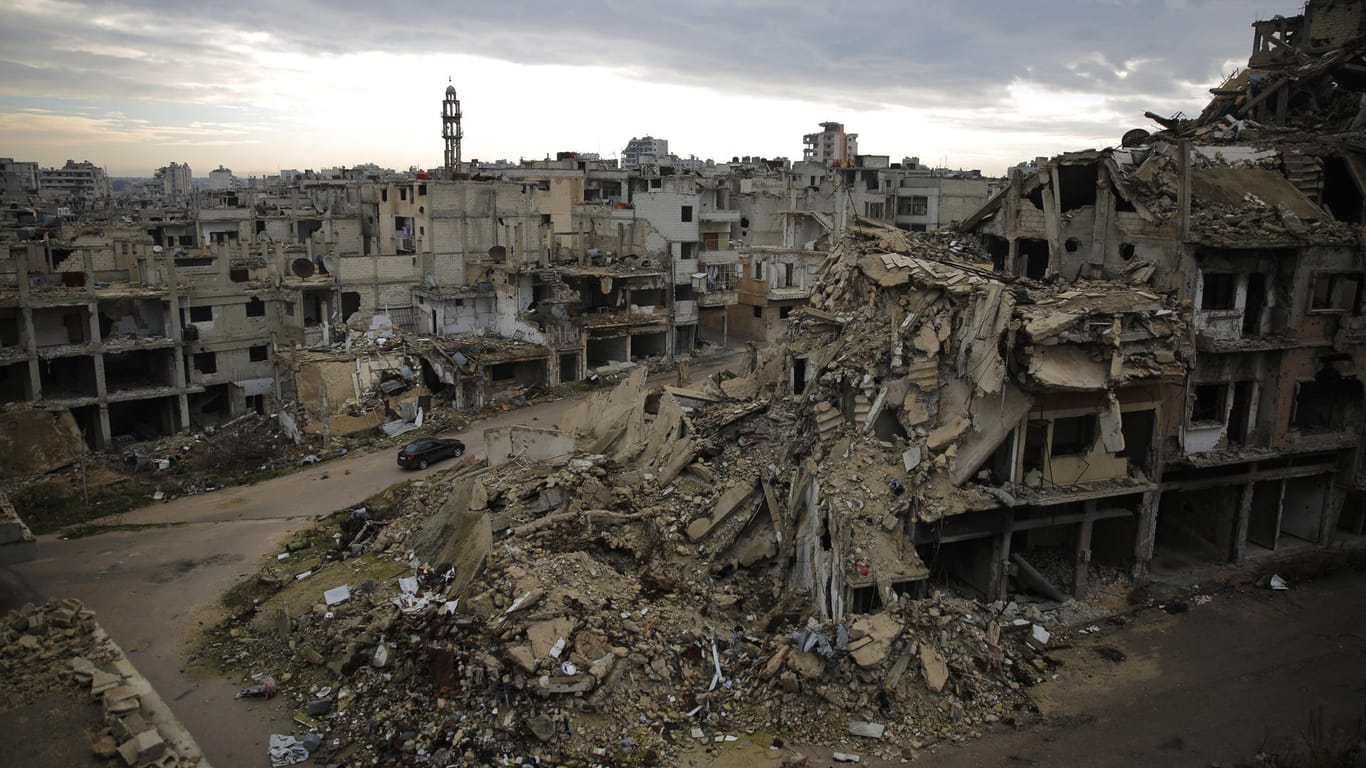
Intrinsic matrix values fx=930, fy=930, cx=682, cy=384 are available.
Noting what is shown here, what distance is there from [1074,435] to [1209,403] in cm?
482

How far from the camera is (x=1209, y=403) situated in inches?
953

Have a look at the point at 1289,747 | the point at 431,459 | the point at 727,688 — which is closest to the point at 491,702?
the point at 727,688

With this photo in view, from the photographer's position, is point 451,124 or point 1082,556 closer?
point 1082,556

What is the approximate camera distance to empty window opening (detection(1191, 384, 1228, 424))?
78.1 feet

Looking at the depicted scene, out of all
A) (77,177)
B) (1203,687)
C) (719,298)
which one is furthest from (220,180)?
(1203,687)

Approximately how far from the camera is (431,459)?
32719mm

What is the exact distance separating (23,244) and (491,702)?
1401 inches

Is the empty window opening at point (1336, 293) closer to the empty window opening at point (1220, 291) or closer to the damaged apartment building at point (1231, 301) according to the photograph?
the damaged apartment building at point (1231, 301)

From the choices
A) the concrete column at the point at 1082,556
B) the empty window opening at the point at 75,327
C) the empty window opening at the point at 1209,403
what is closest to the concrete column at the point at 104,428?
the empty window opening at the point at 75,327

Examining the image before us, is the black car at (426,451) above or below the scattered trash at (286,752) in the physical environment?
above

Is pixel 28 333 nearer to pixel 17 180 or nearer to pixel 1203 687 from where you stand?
pixel 1203 687

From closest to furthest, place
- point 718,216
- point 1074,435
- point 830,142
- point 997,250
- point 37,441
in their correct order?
point 1074,435
point 997,250
point 37,441
point 718,216
point 830,142

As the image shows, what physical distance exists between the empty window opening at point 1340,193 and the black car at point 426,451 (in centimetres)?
2784

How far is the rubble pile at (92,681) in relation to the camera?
11961mm
